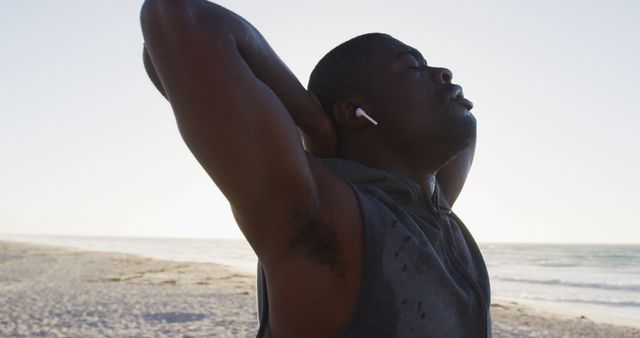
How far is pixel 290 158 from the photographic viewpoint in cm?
109

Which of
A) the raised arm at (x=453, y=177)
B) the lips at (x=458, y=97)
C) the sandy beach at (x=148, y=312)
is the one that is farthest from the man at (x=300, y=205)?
the sandy beach at (x=148, y=312)

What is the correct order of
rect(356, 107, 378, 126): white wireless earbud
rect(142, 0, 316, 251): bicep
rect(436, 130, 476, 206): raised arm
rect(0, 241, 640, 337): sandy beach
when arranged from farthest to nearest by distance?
rect(0, 241, 640, 337): sandy beach < rect(436, 130, 476, 206): raised arm < rect(356, 107, 378, 126): white wireless earbud < rect(142, 0, 316, 251): bicep

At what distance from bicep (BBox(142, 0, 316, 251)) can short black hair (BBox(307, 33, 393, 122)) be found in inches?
19.3

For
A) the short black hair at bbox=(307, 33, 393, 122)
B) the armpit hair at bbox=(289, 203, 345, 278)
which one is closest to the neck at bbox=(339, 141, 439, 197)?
the short black hair at bbox=(307, 33, 393, 122)

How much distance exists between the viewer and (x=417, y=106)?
4.91ft

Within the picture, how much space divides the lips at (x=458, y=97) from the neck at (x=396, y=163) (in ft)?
0.59

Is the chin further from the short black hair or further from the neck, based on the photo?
the short black hair

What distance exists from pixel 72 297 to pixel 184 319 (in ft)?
12.8

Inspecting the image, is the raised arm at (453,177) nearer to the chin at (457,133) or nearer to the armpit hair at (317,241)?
the chin at (457,133)

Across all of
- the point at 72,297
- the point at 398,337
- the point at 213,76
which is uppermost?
the point at 213,76

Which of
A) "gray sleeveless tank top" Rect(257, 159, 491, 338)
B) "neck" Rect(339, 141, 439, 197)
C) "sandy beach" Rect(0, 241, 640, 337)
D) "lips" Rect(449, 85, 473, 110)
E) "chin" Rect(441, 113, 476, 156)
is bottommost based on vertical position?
"sandy beach" Rect(0, 241, 640, 337)

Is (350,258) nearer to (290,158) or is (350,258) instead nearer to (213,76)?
(290,158)

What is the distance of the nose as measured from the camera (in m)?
1.55

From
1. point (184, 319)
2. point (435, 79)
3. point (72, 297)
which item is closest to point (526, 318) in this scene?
point (184, 319)
